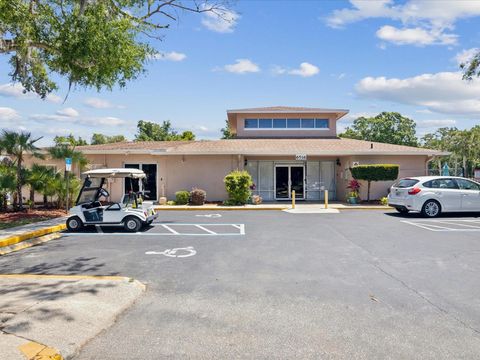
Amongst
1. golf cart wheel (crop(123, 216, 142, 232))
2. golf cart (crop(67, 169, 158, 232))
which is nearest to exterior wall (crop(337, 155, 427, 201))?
golf cart (crop(67, 169, 158, 232))

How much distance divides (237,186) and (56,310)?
1481cm

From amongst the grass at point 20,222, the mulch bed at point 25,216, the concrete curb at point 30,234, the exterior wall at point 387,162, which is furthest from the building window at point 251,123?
the concrete curb at point 30,234

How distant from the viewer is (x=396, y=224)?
13.2 m

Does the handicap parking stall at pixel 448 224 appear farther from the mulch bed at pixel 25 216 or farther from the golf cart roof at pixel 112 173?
the mulch bed at pixel 25 216

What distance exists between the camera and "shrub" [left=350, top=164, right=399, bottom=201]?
63.6ft

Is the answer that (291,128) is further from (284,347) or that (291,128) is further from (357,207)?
(284,347)

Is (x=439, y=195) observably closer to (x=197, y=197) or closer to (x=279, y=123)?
(x=197, y=197)

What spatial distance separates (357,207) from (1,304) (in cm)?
1620

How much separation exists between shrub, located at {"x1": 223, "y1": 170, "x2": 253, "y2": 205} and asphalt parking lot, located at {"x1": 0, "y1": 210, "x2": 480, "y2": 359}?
286 inches

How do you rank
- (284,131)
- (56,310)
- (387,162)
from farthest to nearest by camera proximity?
(284,131)
(387,162)
(56,310)

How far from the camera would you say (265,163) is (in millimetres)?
22922

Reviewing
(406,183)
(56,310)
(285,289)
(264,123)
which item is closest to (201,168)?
(264,123)

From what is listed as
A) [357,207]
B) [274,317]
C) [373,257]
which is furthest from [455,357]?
[357,207]

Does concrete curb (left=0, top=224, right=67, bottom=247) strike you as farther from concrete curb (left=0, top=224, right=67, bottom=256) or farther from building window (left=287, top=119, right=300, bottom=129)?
building window (left=287, top=119, right=300, bottom=129)
